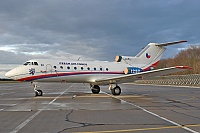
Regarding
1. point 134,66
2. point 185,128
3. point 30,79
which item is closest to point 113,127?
point 185,128

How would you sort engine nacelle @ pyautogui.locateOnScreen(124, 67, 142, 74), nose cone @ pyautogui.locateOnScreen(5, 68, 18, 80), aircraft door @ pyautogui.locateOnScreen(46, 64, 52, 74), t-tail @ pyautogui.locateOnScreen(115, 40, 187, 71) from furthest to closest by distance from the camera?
t-tail @ pyautogui.locateOnScreen(115, 40, 187, 71) < engine nacelle @ pyautogui.locateOnScreen(124, 67, 142, 74) < aircraft door @ pyautogui.locateOnScreen(46, 64, 52, 74) < nose cone @ pyautogui.locateOnScreen(5, 68, 18, 80)

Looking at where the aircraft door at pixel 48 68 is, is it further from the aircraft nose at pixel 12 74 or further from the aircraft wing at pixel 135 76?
the aircraft wing at pixel 135 76

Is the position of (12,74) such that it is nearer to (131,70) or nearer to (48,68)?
(48,68)

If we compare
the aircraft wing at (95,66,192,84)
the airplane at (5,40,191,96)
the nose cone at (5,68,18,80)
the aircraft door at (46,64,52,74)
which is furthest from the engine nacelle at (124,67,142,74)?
the nose cone at (5,68,18,80)

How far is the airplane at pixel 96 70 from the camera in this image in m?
20.5

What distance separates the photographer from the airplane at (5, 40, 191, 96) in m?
20.5

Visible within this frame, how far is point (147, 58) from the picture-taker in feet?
86.4

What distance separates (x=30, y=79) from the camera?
67.6ft

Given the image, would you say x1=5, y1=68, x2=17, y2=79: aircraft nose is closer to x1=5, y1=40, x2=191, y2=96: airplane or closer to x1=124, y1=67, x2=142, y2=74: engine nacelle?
x1=5, y1=40, x2=191, y2=96: airplane

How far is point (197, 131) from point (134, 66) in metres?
18.9

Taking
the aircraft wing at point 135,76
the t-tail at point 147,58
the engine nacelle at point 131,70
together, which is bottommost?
the aircraft wing at point 135,76

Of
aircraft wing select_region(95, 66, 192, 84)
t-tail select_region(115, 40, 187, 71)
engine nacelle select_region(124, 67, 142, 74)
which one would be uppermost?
t-tail select_region(115, 40, 187, 71)

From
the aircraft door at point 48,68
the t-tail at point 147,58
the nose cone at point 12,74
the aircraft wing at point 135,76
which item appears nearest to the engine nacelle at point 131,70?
the t-tail at point 147,58

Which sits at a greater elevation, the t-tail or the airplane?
the t-tail
